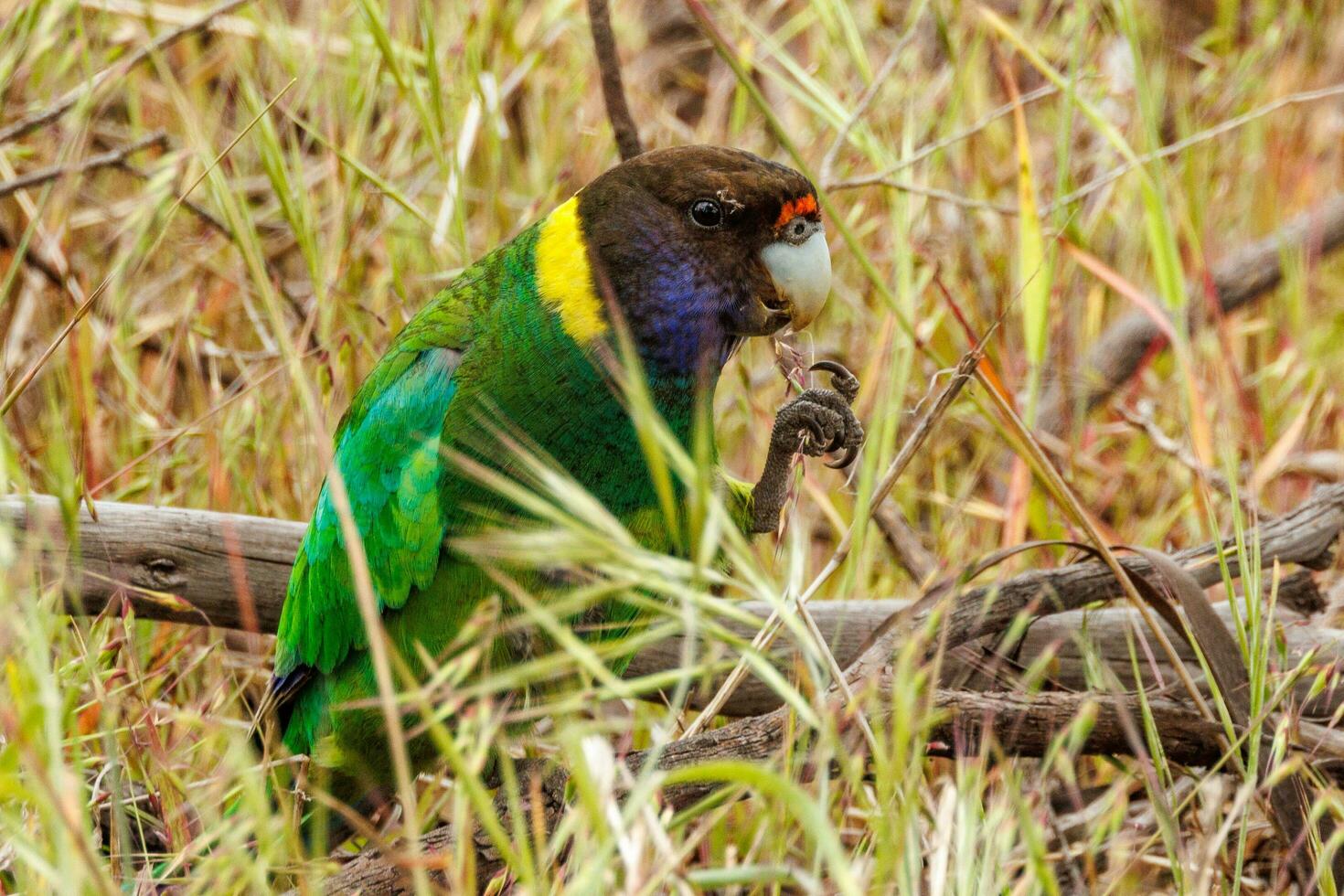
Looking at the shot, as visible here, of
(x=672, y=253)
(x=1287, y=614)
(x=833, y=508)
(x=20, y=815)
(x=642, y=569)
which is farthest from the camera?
(x=833, y=508)

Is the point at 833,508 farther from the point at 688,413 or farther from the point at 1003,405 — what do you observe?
the point at 1003,405

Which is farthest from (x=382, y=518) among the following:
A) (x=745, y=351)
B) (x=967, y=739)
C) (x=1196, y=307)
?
(x=1196, y=307)

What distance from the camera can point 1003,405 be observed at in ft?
5.31

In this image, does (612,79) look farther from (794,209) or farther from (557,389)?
(557,389)

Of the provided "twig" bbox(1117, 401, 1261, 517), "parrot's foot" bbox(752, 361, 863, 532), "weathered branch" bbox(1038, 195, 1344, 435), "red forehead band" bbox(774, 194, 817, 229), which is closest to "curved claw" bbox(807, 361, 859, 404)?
"parrot's foot" bbox(752, 361, 863, 532)

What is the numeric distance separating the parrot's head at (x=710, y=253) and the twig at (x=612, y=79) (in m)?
0.56

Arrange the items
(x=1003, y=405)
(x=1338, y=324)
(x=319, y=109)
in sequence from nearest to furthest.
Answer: (x=1003, y=405) < (x=319, y=109) < (x=1338, y=324)

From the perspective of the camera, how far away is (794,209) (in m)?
1.87

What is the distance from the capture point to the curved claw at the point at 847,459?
2.05 meters

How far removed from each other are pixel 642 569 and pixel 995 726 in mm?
785

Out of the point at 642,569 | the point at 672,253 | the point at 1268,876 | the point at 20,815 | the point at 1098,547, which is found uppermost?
the point at 672,253

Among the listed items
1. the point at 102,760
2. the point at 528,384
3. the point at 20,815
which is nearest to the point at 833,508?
the point at 528,384

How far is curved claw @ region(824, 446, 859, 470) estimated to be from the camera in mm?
2053

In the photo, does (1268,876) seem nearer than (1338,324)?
Yes
